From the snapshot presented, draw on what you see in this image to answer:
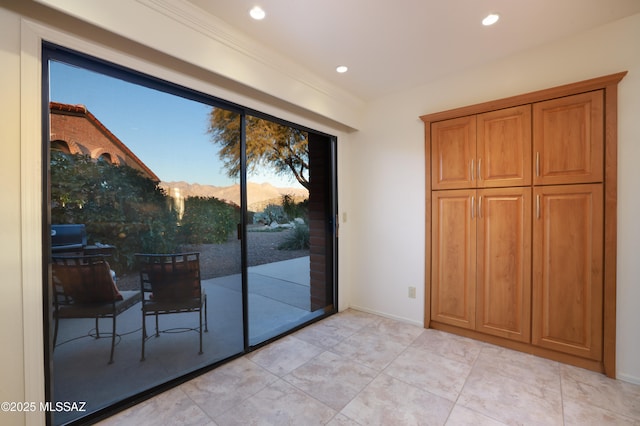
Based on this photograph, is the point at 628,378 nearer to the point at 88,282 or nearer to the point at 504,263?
the point at 504,263

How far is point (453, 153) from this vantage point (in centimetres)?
270

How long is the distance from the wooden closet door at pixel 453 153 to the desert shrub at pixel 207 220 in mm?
2076

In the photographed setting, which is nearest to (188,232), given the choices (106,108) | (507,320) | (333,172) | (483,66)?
(106,108)

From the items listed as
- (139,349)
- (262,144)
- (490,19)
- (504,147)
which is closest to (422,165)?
(504,147)

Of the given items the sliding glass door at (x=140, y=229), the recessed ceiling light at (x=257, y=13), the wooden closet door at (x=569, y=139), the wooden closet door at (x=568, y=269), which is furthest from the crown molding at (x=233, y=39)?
the wooden closet door at (x=568, y=269)

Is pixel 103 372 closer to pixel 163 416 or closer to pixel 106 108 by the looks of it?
pixel 163 416

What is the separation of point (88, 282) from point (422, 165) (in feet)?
9.82

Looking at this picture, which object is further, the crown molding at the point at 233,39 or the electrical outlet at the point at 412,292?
the electrical outlet at the point at 412,292

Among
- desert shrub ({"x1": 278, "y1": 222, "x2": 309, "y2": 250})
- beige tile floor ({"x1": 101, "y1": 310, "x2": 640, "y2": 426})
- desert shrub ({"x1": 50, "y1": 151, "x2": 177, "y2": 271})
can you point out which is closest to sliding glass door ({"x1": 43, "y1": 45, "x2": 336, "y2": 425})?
desert shrub ({"x1": 50, "y1": 151, "x2": 177, "y2": 271})

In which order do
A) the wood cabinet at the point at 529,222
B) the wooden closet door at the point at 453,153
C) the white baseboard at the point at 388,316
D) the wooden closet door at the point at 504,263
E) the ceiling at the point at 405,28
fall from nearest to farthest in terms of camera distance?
the ceiling at the point at 405,28
the wood cabinet at the point at 529,222
the wooden closet door at the point at 504,263
the wooden closet door at the point at 453,153
the white baseboard at the point at 388,316

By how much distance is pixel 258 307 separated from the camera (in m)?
3.26

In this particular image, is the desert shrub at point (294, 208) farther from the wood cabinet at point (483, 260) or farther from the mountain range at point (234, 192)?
the wood cabinet at point (483, 260)

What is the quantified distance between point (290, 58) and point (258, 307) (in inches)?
108

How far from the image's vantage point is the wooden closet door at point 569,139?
2.04 m
